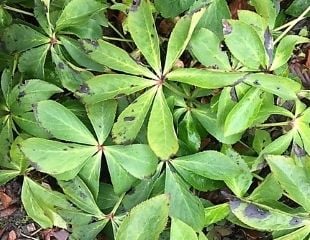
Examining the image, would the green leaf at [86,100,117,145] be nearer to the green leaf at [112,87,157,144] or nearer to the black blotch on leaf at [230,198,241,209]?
the green leaf at [112,87,157,144]

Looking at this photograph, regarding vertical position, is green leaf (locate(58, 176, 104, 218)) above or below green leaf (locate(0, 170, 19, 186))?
below

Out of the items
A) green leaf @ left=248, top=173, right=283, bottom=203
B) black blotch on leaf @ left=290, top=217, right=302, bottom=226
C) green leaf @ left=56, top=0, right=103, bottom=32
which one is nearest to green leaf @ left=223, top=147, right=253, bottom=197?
green leaf @ left=248, top=173, right=283, bottom=203

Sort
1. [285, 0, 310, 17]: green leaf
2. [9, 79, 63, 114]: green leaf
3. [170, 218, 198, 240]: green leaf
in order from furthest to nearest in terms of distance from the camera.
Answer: [285, 0, 310, 17]: green leaf
[9, 79, 63, 114]: green leaf
[170, 218, 198, 240]: green leaf

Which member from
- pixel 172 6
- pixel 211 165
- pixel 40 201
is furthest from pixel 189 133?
pixel 40 201

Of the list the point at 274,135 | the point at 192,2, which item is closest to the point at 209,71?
the point at 192,2

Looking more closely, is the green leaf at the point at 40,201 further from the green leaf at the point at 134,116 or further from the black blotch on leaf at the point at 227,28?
the black blotch on leaf at the point at 227,28
